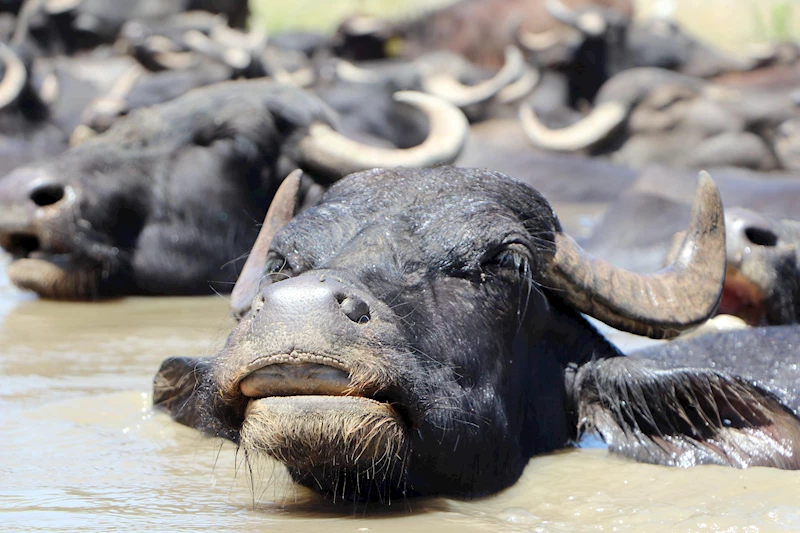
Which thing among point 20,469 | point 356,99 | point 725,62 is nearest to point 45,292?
point 20,469

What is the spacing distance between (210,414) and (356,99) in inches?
412

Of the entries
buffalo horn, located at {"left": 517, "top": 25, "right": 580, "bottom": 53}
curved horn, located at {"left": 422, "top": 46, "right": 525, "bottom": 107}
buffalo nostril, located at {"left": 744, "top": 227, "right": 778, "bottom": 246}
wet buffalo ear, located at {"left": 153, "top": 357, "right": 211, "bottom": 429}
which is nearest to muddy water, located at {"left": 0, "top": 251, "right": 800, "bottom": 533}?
wet buffalo ear, located at {"left": 153, "top": 357, "right": 211, "bottom": 429}

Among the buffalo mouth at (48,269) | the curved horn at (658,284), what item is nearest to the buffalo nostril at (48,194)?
the buffalo mouth at (48,269)

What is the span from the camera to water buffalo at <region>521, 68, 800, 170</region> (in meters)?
15.1

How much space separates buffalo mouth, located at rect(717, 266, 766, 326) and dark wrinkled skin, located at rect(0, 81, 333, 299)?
3.26 metres

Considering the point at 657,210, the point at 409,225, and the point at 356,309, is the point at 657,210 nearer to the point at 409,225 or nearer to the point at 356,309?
the point at 409,225

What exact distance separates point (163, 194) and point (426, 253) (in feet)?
15.4

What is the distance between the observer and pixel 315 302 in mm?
3125

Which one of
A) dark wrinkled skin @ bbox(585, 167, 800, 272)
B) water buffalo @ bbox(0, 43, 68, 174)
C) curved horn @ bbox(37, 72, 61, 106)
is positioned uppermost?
curved horn @ bbox(37, 72, 61, 106)

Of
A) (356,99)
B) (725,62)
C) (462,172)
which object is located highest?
(725,62)

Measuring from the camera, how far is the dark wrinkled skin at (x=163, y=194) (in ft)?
25.6

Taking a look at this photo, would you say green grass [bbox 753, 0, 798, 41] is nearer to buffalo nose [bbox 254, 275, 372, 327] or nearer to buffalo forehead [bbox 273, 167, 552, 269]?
buffalo forehead [bbox 273, 167, 552, 269]

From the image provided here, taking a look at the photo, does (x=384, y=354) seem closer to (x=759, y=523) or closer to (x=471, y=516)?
(x=471, y=516)

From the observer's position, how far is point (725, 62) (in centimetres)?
2289
